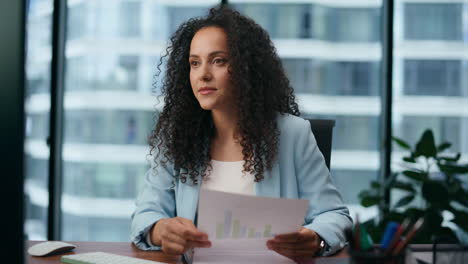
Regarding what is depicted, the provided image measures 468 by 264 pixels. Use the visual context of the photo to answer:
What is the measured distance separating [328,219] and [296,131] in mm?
312

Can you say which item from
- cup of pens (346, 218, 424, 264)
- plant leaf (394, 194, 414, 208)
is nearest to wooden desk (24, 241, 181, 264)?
cup of pens (346, 218, 424, 264)

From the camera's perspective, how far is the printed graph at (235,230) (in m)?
0.95

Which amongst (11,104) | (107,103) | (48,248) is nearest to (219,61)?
(48,248)

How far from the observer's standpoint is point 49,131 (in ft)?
10.8

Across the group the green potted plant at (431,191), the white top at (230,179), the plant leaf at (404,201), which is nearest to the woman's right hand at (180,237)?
the white top at (230,179)

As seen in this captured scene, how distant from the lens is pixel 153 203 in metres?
1.34

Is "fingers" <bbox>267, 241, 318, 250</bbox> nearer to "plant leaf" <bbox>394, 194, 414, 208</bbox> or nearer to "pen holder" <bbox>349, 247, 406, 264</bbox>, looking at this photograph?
"pen holder" <bbox>349, 247, 406, 264</bbox>

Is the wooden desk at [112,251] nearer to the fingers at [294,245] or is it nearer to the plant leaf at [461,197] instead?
the fingers at [294,245]

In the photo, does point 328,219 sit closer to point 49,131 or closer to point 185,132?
point 185,132

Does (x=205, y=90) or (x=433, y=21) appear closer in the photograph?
(x=205, y=90)

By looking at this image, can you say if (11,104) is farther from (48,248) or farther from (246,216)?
(48,248)

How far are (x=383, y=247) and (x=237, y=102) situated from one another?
2.35ft

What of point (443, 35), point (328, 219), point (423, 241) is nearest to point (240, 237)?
point (328, 219)

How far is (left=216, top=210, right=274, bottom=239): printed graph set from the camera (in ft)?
3.12
